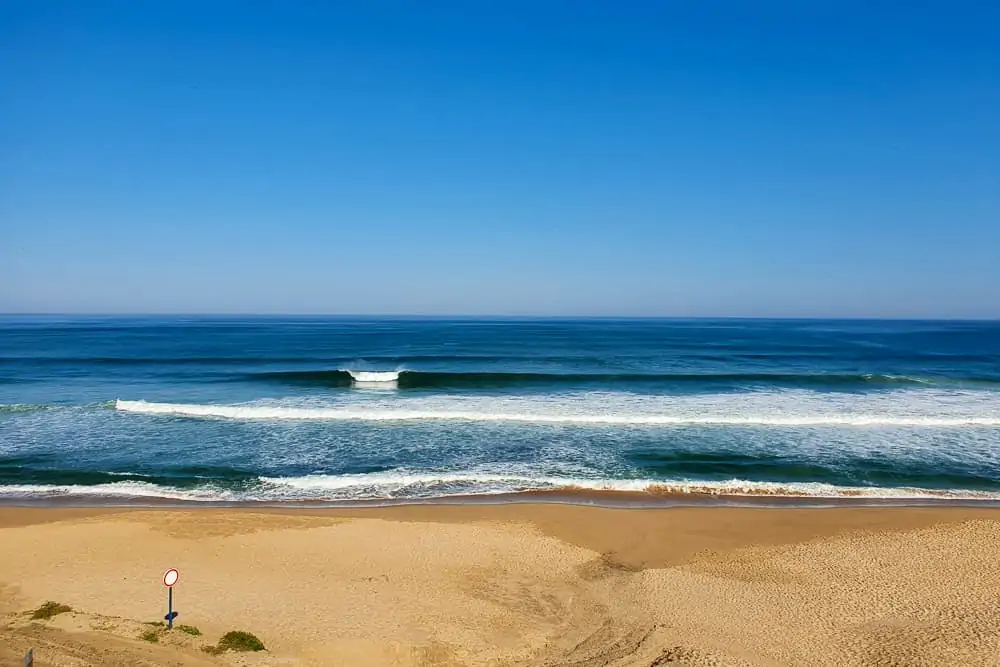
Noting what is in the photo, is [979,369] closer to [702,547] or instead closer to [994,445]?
[994,445]

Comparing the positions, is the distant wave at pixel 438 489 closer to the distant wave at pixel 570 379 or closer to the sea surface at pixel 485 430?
the sea surface at pixel 485 430

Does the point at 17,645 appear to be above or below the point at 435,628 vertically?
above

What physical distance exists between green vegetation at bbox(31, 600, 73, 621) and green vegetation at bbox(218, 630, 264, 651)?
102 inches

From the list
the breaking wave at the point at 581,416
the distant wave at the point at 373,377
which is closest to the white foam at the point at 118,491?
the breaking wave at the point at 581,416

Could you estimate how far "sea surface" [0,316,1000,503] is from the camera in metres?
14.6

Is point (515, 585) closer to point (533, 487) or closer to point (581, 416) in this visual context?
point (533, 487)

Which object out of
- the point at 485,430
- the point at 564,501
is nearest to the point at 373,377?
the point at 485,430

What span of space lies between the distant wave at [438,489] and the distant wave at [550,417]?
683 centimetres

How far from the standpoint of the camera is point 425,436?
766 inches

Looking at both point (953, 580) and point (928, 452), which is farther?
point (928, 452)

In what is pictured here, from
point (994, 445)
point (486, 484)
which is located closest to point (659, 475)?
point (486, 484)

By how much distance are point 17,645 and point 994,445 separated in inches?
1008

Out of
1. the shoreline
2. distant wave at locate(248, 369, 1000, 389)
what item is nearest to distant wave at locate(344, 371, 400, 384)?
distant wave at locate(248, 369, 1000, 389)

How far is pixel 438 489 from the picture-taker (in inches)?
563
